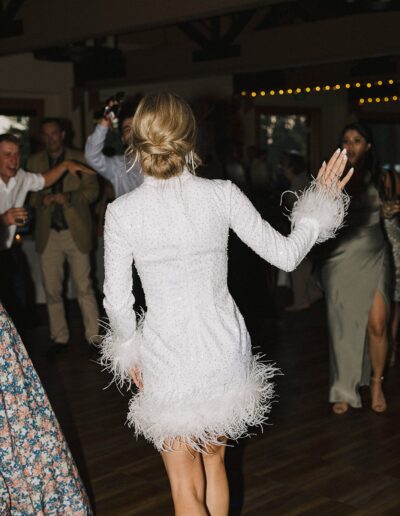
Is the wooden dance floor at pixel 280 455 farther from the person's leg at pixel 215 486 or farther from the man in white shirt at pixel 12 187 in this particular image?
the person's leg at pixel 215 486

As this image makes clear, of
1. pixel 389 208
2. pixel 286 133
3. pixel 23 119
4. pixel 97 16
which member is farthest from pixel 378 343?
pixel 286 133

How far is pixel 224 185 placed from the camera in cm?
203

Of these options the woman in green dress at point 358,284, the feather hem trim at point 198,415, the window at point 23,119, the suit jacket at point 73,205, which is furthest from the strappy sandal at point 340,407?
the window at point 23,119

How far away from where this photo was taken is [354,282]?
395cm

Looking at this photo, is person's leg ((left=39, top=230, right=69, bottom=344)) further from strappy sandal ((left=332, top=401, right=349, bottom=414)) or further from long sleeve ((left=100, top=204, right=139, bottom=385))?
long sleeve ((left=100, top=204, right=139, bottom=385))

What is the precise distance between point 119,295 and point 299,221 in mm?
520

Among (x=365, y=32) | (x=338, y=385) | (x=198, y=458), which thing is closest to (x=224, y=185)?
(x=198, y=458)

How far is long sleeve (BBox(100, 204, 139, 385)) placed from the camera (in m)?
1.99

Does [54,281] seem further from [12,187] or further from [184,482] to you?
[184,482]

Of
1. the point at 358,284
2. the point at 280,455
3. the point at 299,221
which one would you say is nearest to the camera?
the point at 299,221

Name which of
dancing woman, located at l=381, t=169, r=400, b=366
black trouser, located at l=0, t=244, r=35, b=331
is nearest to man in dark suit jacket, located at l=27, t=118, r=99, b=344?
black trouser, located at l=0, t=244, r=35, b=331

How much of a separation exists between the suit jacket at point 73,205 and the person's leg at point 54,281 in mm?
55

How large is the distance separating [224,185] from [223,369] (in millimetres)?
476

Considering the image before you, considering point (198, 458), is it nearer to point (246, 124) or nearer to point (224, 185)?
point (224, 185)
